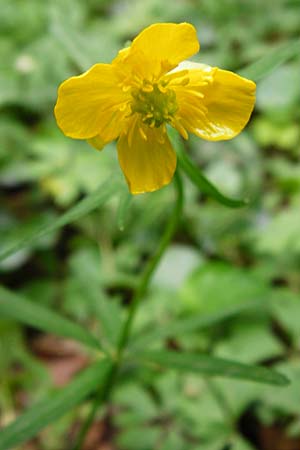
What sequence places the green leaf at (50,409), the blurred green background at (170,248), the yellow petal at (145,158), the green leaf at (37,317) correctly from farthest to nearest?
the blurred green background at (170,248) → the green leaf at (37,317) → the green leaf at (50,409) → the yellow petal at (145,158)

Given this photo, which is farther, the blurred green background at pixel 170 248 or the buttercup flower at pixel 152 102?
the blurred green background at pixel 170 248

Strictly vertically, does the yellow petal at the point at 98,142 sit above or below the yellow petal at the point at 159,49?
below

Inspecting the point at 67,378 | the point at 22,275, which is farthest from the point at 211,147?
the point at 67,378

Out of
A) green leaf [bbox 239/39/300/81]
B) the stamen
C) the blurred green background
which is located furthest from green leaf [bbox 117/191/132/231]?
green leaf [bbox 239/39/300/81]

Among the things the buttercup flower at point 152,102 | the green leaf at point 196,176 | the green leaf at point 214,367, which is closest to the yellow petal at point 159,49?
the buttercup flower at point 152,102

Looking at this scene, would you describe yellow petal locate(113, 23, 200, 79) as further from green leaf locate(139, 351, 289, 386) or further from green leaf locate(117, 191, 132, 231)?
green leaf locate(139, 351, 289, 386)

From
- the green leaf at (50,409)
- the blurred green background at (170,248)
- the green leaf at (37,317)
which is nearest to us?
the green leaf at (50,409)

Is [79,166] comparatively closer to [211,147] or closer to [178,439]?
[211,147]

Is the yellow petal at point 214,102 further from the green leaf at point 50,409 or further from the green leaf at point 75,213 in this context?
the green leaf at point 50,409

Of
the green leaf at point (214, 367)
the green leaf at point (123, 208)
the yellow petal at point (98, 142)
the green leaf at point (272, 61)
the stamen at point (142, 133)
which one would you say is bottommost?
the green leaf at point (214, 367)
